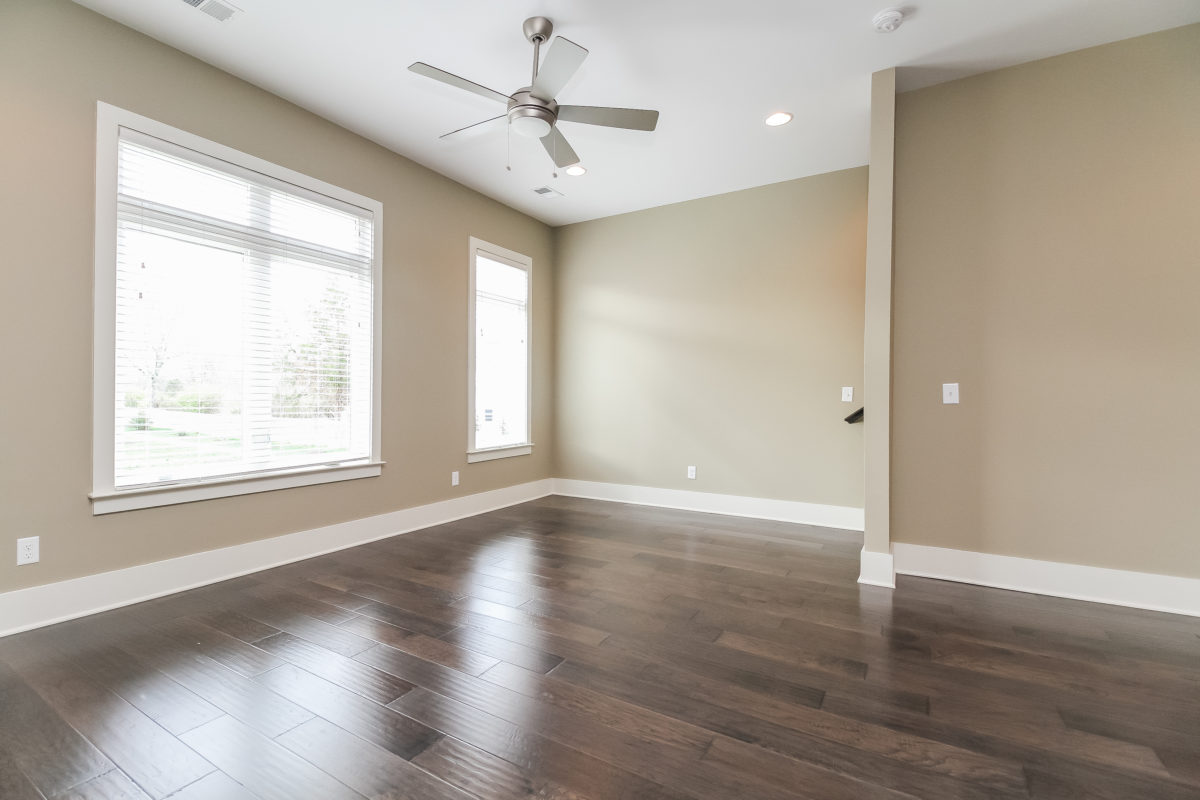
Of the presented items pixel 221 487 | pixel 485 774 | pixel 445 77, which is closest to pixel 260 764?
pixel 485 774

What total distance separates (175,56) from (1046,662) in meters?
5.13

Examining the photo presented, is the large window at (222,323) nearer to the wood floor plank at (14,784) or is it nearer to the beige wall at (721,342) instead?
the wood floor plank at (14,784)

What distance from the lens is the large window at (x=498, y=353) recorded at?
15.4ft

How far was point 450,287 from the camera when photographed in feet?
14.6

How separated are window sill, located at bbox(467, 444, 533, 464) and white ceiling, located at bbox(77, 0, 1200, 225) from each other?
8.38 feet

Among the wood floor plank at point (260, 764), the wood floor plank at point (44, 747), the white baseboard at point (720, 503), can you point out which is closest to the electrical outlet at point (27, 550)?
the wood floor plank at point (44, 747)

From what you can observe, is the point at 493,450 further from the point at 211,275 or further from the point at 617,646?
the point at 617,646

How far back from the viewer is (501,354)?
5.09 meters

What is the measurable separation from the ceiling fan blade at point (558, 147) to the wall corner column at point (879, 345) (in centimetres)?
177

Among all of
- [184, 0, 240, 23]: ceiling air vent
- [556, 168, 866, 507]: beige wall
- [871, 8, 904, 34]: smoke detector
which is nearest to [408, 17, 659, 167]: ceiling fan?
[184, 0, 240, 23]: ceiling air vent

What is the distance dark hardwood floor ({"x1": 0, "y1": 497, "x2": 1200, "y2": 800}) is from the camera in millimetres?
1426

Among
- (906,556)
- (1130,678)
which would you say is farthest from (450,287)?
(1130,678)

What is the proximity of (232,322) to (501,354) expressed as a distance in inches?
93.6

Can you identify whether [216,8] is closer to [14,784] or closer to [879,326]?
[14,784]
